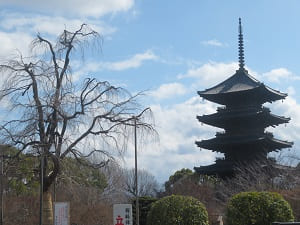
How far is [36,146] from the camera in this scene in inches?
846

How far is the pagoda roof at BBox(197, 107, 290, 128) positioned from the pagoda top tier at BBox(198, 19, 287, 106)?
101 cm

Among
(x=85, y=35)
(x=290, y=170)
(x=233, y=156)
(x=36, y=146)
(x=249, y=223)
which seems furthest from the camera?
(x=233, y=156)

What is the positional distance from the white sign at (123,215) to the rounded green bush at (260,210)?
3.81 meters

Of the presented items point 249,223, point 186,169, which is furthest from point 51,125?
point 186,169

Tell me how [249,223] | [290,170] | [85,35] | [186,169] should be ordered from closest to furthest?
[249,223] < [85,35] < [290,170] < [186,169]

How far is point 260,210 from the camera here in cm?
1955

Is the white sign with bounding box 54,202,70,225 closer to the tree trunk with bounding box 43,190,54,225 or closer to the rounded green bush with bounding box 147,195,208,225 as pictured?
the rounded green bush with bounding box 147,195,208,225

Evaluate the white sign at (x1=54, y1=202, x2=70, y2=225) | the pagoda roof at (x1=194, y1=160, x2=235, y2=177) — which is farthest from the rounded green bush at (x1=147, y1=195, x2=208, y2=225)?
the pagoda roof at (x1=194, y1=160, x2=235, y2=177)

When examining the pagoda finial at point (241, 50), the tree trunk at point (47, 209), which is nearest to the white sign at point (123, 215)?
the tree trunk at point (47, 209)

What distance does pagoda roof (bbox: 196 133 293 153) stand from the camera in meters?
40.3

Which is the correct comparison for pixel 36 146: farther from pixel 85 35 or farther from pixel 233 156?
pixel 233 156

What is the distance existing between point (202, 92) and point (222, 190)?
780 centimetres

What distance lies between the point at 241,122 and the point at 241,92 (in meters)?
2.34

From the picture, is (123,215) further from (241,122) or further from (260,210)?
(241,122)
